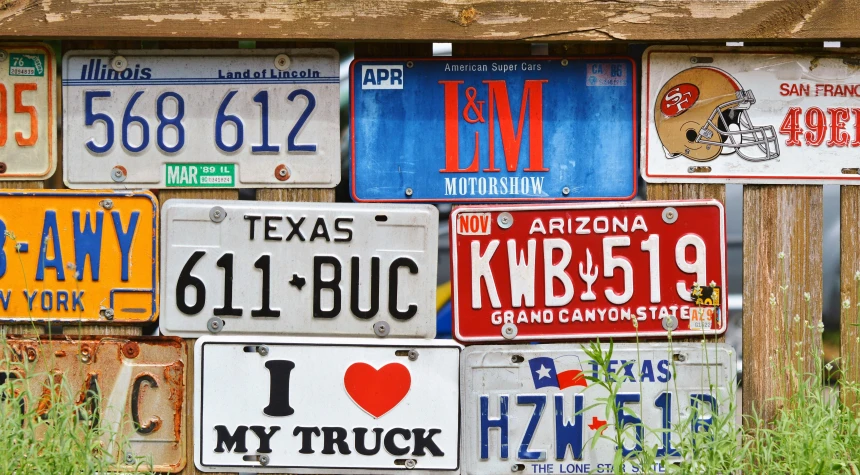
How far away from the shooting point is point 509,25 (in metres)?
2.70

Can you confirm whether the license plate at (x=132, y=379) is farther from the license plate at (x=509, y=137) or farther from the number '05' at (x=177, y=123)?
the license plate at (x=509, y=137)

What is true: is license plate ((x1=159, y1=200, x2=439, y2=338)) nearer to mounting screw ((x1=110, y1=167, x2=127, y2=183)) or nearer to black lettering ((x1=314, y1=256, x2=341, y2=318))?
black lettering ((x1=314, y1=256, x2=341, y2=318))

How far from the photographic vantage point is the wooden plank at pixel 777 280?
2.84 m

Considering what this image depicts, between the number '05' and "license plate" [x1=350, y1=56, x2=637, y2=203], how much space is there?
0.70 ft

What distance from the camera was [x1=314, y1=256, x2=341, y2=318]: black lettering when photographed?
2.83 meters

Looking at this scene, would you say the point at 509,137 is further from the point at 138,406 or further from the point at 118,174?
the point at 138,406

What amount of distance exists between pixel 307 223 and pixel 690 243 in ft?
4.38

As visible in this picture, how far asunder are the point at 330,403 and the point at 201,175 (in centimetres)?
92

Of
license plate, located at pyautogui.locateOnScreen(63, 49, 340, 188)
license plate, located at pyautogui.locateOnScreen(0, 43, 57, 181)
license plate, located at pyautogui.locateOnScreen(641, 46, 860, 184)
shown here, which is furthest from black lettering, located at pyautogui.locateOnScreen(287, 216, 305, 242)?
license plate, located at pyautogui.locateOnScreen(641, 46, 860, 184)

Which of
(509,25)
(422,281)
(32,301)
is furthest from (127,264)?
(509,25)

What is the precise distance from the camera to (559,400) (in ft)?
9.32

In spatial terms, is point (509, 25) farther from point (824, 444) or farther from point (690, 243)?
point (824, 444)

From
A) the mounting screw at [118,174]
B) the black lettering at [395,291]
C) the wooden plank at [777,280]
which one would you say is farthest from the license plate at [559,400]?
the mounting screw at [118,174]

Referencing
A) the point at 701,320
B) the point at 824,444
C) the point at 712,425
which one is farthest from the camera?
the point at 701,320
